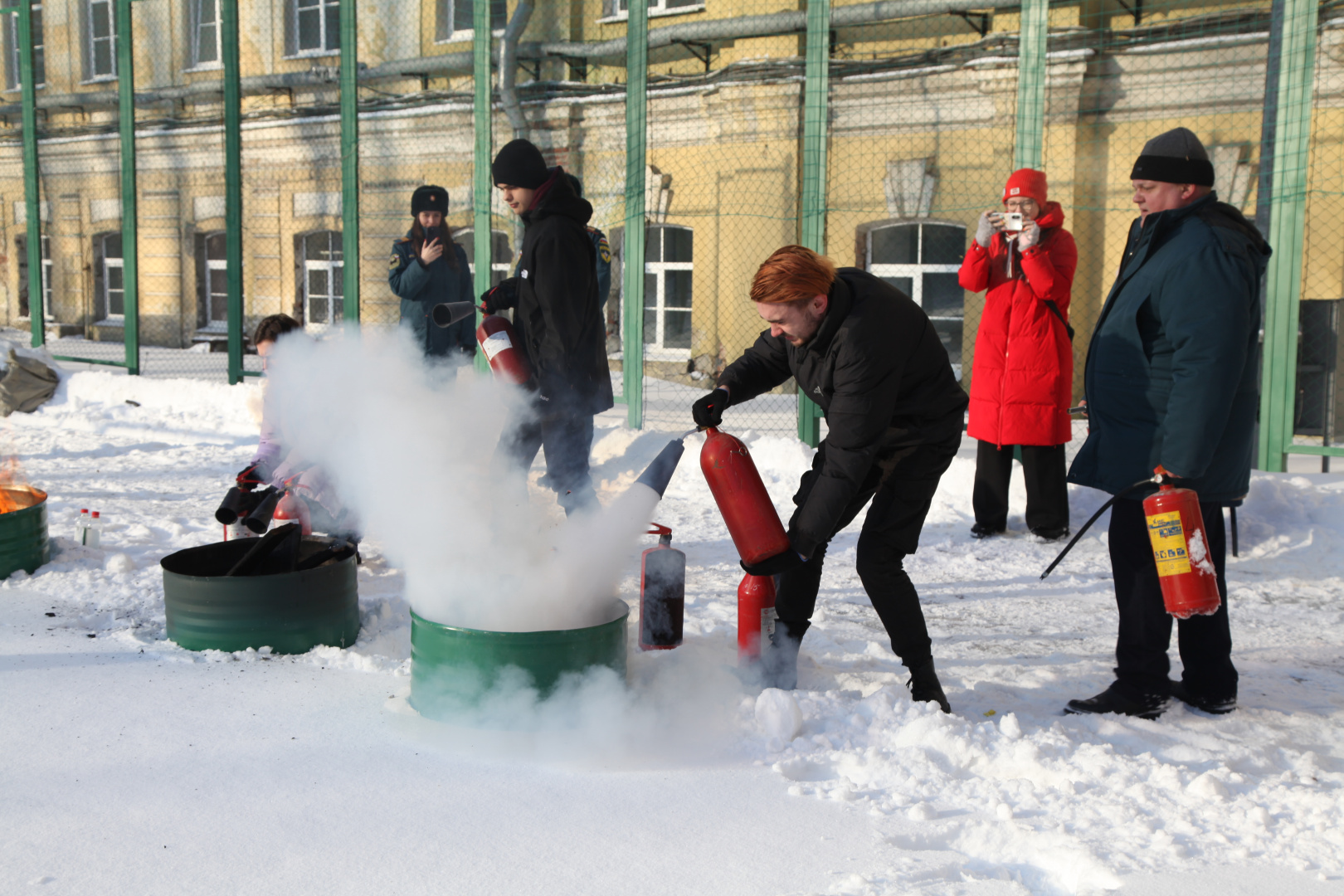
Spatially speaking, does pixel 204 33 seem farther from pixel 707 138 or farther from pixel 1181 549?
pixel 1181 549

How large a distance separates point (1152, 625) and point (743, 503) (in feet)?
4.71

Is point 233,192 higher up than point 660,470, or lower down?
higher up

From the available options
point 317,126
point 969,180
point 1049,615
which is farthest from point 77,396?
point 1049,615

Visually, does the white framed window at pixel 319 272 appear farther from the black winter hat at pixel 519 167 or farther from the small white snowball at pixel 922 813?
the small white snowball at pixel 922 813

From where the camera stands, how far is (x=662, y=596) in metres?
3.75

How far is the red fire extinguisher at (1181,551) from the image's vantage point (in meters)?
3.25

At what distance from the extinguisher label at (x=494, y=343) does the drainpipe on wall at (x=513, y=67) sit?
294 inches

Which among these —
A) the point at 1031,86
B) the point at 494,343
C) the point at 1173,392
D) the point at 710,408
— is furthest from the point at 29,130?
the point at 1173,392

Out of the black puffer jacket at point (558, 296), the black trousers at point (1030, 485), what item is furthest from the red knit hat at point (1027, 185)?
the black puffer jacket at point (558, 296)

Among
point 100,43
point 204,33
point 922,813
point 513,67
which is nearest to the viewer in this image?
point 922,813

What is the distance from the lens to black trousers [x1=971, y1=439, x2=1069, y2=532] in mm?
5977

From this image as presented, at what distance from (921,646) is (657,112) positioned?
379 inches

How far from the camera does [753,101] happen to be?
11.4 m

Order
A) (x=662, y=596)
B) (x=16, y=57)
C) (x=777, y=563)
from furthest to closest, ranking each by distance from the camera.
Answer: (x=16, y=57) < (x=662, y=596) < (x=777, y=563)
